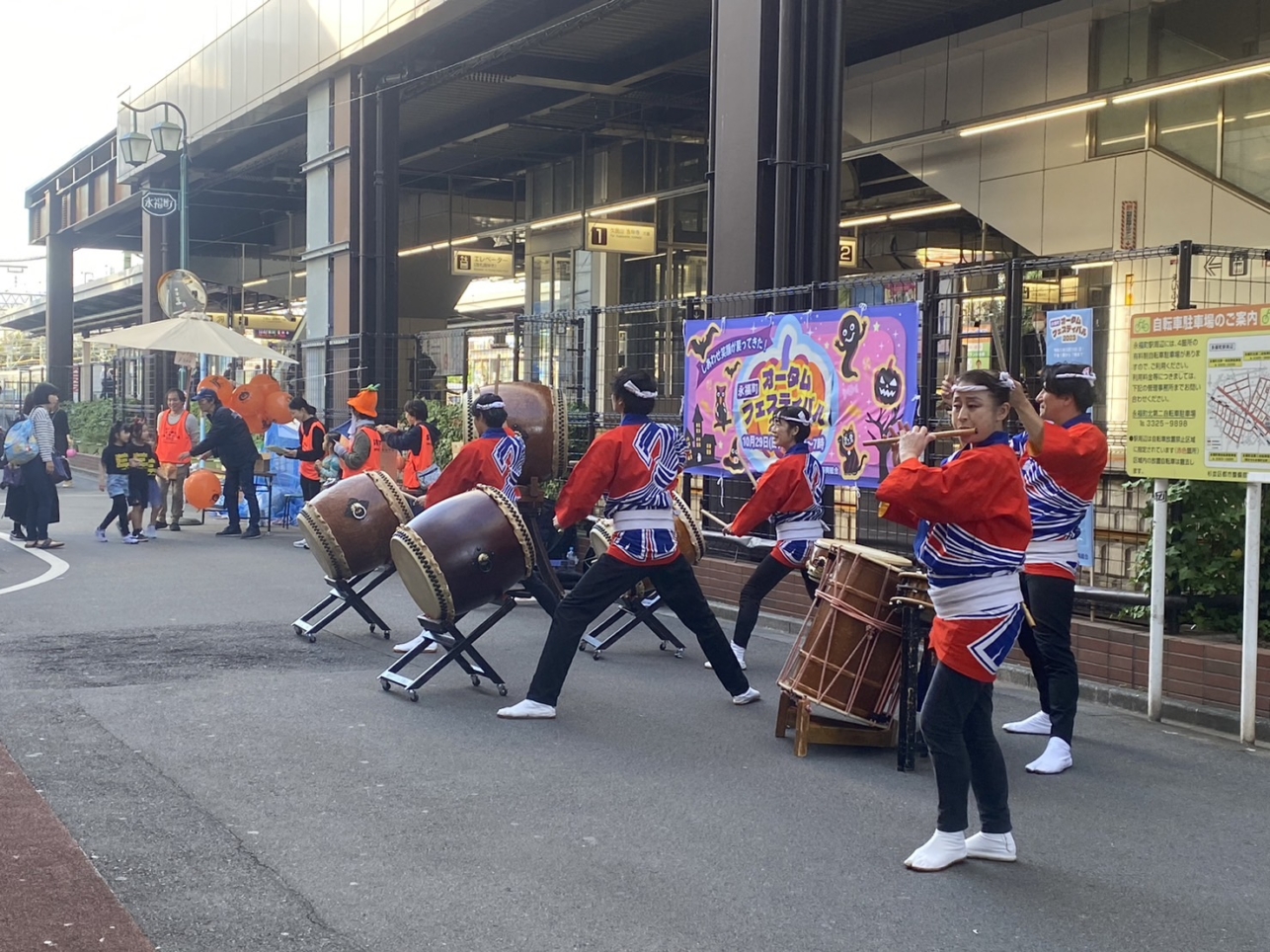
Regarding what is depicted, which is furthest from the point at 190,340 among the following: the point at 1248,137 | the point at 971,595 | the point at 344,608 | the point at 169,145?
the point at 971,595

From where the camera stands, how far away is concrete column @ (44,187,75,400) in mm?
38000

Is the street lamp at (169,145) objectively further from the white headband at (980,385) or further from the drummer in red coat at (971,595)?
the drummer in red coat at (971,595)

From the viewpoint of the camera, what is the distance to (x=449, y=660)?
25.2 ft

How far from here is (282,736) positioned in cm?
665

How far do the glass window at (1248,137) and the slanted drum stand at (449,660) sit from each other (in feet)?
32.4

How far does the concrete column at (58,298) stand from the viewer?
125 feet

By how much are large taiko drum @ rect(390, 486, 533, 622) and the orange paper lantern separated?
35.2 feet

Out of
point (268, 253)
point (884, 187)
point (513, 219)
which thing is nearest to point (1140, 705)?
point (884, 187)

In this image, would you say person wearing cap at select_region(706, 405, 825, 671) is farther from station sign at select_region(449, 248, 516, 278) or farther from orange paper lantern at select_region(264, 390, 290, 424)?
station sign at select_region(449, 248, 516, 278)

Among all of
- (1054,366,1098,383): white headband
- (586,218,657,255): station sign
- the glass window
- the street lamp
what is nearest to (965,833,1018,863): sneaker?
(1054,366,1098,383): white headband

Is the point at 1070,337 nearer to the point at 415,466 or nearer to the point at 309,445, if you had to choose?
the point at 415,466

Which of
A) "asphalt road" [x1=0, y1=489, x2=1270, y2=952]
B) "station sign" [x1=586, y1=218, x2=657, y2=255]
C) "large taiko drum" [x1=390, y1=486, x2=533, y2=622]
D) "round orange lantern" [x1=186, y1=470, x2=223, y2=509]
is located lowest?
"asphalt road" [x1=0, y1=489, x2=1270, y2=952]

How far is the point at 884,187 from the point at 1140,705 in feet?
42.4

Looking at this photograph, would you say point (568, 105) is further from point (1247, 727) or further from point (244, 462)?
point (1247, 727)
